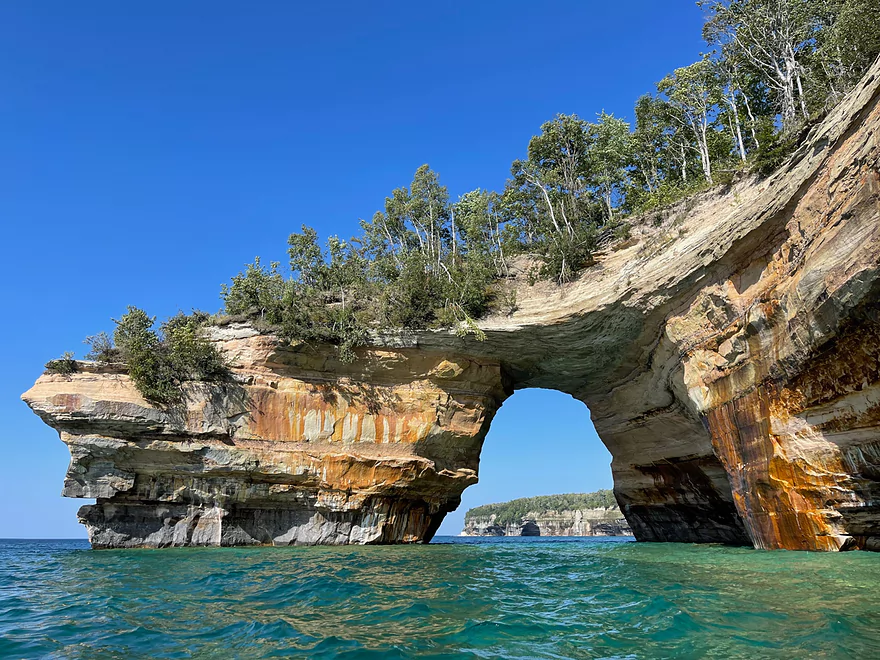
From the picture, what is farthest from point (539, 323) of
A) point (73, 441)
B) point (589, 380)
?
point (73, 441)

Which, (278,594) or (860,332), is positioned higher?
(860,332)

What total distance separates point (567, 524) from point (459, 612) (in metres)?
99.2

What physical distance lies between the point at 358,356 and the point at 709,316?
12928mm

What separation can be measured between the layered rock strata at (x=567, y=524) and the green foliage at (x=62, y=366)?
85.1 meters

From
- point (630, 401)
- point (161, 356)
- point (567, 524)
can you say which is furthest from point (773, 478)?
point (567, 524)

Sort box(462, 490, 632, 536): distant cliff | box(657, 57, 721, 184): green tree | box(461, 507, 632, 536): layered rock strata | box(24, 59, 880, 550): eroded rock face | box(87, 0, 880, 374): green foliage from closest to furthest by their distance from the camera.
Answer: box(24, 59, 880, 550): eroded rock face
box(87, 0, 880, 374): green foliage
box(657, 57, 721, 184): green tree
box(461, 507, 632, 536): layered rock strata
box(462, 490, 632, 536): distant cliff

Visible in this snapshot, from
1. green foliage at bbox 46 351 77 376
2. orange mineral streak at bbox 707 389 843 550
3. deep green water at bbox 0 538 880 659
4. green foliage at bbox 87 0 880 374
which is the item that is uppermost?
green foliage at bbox 87 0 880 374

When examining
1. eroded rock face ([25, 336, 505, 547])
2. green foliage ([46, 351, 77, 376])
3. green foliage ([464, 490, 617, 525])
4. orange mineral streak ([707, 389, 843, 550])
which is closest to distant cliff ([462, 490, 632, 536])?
green foliage ([464, 490, 617, 525])

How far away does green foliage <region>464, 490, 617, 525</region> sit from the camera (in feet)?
326

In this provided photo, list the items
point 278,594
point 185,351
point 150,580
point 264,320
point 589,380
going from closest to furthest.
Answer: point 278,594
point 150,580
point 185,351
point 264,320
point 589,380

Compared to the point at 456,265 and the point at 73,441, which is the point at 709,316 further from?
the point at 73,441

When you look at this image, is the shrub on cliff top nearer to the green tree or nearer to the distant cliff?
the green tree

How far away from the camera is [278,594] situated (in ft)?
27.9

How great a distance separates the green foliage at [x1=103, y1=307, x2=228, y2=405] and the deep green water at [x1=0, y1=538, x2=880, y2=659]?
9.35 m
